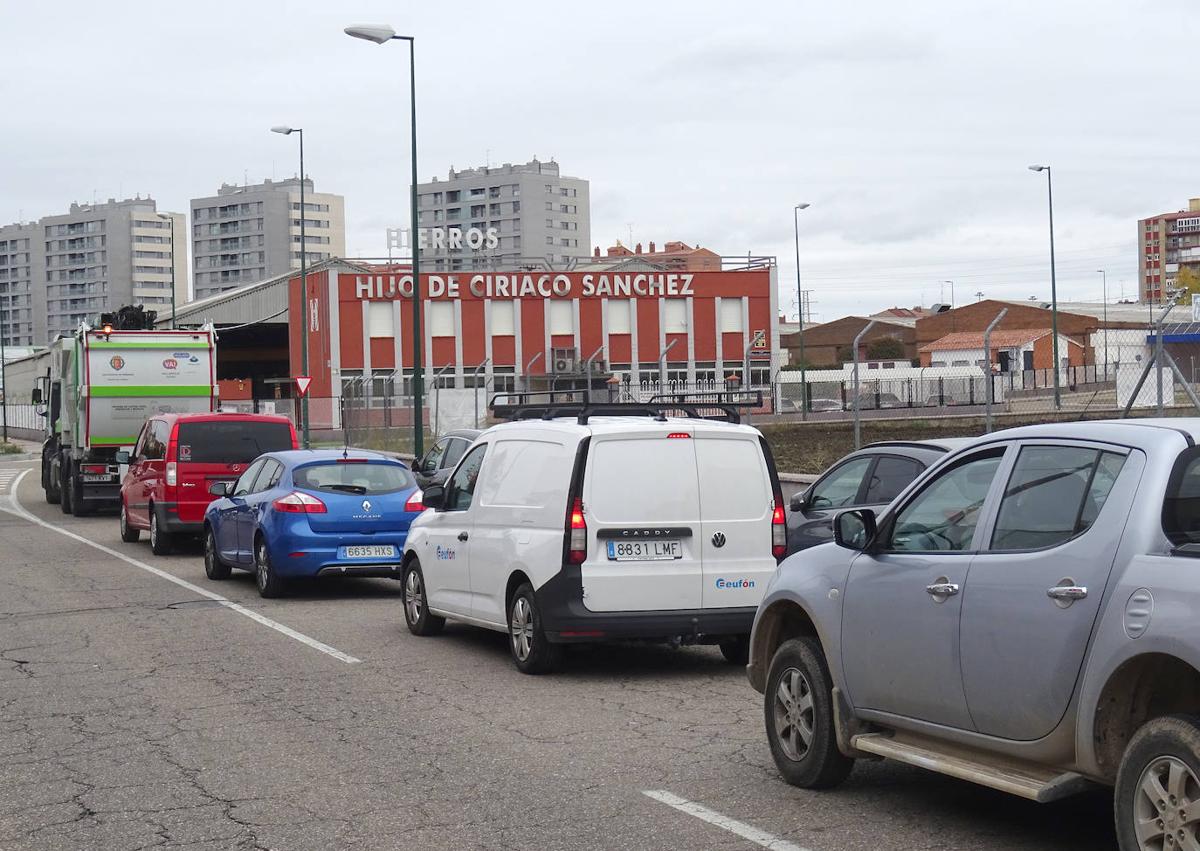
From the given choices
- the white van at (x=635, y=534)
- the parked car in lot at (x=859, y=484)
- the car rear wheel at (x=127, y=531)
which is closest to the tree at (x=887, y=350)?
the car rear wheel at (x=127, y=531)

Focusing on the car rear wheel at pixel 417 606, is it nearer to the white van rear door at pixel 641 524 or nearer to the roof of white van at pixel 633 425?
the roof of white van at pixel 633 425

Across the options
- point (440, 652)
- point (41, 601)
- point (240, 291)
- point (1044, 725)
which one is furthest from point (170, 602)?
Result: point (240, 291)

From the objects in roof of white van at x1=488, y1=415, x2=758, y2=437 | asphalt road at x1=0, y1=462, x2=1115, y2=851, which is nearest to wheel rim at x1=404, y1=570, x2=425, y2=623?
asphalt road at x1=0, y1=462, x2=1115, y2=851

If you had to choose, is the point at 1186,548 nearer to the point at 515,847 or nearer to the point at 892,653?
the point at 892,653

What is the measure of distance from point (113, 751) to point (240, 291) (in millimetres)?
88757

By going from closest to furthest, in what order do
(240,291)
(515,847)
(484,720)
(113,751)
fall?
(515,847), (113,751), (484,720), (240,291)

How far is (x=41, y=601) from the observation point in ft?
50.3

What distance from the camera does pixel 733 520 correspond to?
1055 cm

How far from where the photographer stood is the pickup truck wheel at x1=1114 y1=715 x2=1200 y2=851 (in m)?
4.82

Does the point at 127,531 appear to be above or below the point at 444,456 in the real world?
below

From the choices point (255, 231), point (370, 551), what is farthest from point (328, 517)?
point (255, 231)

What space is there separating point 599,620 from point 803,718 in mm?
3258

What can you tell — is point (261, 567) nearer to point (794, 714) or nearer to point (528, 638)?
point (528, 638)

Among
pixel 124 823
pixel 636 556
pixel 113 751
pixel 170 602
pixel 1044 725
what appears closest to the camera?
pixel 1044 725
